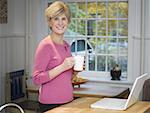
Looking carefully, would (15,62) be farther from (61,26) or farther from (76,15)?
(61,26)

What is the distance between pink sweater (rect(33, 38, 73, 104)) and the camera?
2.36 meters

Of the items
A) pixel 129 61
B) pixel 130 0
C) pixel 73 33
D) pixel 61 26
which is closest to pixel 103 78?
pixel 129 61

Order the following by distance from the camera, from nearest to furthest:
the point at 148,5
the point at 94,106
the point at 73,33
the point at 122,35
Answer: the point at 94,106 → the point at 148,5 → the point at 122,35 → the point at 73,33

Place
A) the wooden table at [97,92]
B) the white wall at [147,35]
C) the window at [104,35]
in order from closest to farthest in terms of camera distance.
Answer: the wooden table at [97,92]
the white wall at [147,35]
the window at [104,35]

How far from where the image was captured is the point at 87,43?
5.10 metres

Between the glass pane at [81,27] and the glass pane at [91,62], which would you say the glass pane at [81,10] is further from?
the glass pane at [91,62]

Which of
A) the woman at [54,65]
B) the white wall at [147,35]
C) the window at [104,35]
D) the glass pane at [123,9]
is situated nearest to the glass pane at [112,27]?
the window at [104,35]

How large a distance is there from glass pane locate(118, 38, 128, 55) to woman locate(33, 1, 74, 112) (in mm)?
2508

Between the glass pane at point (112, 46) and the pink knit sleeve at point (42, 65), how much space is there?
8.76ft

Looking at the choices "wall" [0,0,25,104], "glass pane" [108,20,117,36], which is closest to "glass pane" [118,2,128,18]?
"glass pane" [108,20,117,36]

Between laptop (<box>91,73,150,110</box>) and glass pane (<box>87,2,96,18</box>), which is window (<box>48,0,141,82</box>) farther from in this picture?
laptop (<box>91,73,150,110</box>)

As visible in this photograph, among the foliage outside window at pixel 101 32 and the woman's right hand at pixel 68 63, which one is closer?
the woman's right hand at pixel 68 63

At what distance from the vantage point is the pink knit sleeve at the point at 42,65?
2326 millimetres

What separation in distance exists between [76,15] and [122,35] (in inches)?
29.9
